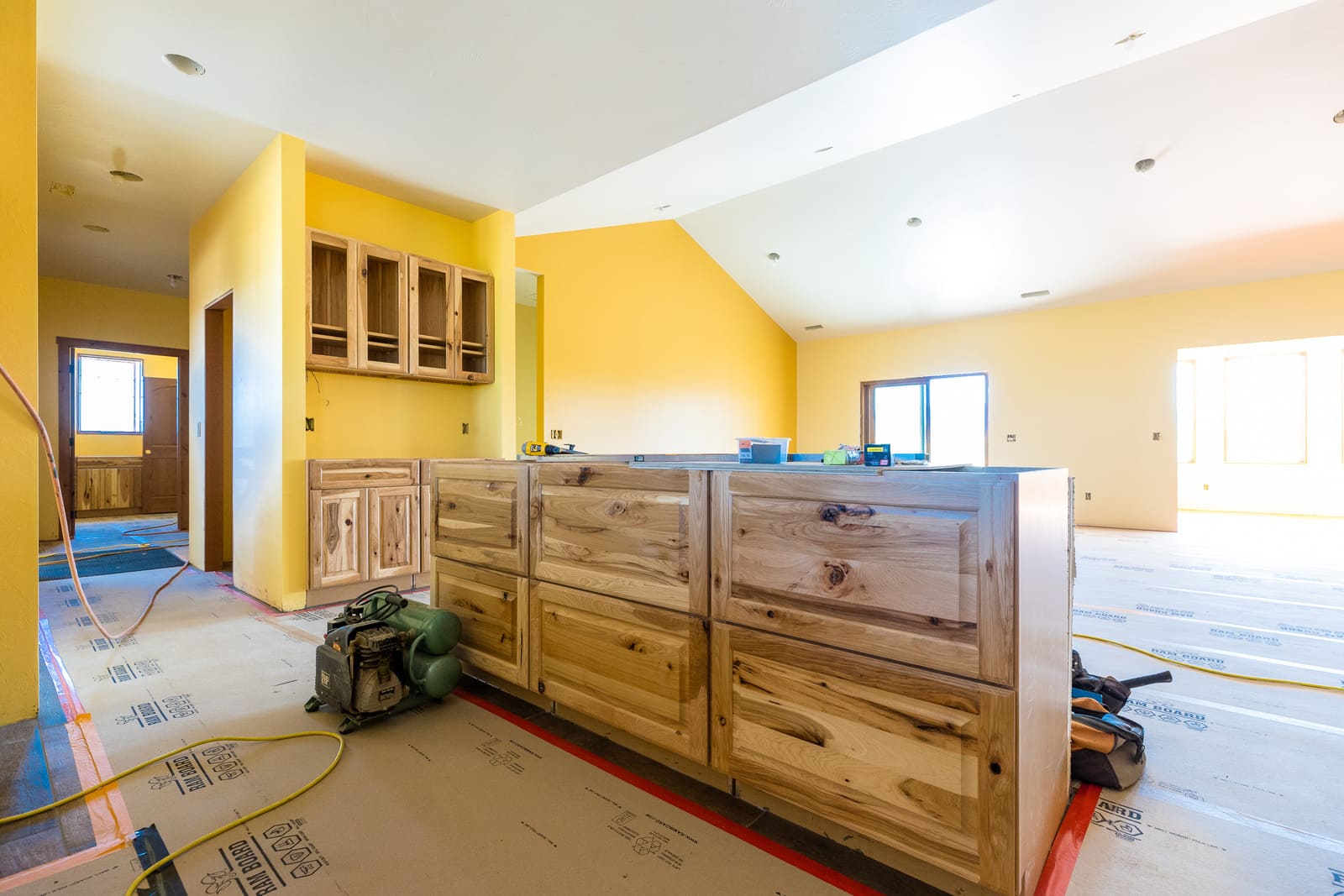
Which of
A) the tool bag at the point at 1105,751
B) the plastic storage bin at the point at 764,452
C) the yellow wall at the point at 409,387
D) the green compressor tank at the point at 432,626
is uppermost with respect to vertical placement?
the yellow wall at the point at 409,387

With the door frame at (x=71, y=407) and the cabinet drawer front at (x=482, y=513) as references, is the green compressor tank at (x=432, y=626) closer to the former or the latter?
the cabinet drawer front at (x=482, y=513)

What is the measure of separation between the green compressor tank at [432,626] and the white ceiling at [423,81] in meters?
2.48

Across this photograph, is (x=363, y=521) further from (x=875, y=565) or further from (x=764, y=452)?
(x=875, y=565)

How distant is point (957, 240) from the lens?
23.1 ft

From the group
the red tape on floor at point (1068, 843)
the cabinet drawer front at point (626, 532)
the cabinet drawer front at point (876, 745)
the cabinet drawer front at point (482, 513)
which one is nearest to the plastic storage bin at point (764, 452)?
the cabinet drawer front at point (626, 532)

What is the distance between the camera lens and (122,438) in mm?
8656

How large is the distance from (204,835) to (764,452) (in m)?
1.74

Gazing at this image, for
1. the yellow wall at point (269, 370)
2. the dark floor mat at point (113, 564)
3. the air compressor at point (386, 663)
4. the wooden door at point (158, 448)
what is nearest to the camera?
the air compressor at point (386, 663)

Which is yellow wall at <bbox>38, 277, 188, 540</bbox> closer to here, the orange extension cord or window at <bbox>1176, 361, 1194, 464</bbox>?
the orange extension cord

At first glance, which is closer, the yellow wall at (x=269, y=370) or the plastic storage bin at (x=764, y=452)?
the plastic storage bin at (x=764, y=452)

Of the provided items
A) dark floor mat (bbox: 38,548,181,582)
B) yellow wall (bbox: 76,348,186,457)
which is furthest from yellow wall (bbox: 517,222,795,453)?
yellow wall (bbox: 76,348,186,457)

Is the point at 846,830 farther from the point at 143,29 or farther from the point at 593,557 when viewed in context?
the point at 143,29

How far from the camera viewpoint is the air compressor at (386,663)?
6.53 ft

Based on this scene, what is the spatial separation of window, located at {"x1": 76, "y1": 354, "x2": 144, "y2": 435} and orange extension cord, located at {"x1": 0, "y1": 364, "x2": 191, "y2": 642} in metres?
5.79
